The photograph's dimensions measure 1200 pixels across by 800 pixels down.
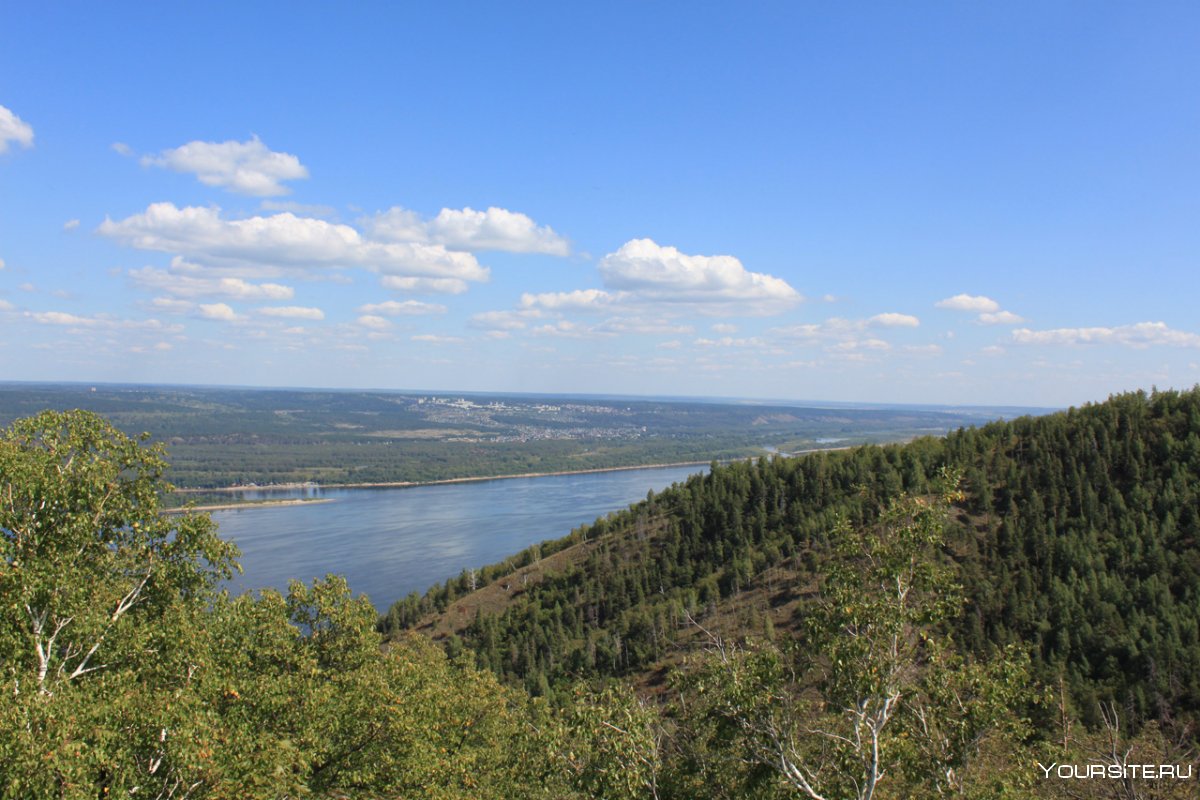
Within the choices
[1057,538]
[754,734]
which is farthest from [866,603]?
[1057,538]

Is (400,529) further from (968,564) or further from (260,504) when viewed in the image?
(968,564)

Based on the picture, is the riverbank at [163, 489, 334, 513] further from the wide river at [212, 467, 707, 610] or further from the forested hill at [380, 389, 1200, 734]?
the forested hill at [380, 389, 1200, 734]

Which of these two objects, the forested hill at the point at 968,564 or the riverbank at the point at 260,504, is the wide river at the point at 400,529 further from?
the forested hill at the point at 968,564

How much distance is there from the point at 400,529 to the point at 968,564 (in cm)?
9019

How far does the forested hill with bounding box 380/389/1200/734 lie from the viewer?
47.8m

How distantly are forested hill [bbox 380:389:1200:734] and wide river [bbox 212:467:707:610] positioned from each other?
53.8 ft

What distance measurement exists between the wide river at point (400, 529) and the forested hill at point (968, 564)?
1640 cm

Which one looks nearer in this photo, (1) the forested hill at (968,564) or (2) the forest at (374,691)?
(2) the forest at (374,691)

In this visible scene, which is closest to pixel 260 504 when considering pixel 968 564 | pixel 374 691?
pixel 968 564

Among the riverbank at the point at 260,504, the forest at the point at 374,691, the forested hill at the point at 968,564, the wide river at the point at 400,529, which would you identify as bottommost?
the riverbank at the point at 260,504

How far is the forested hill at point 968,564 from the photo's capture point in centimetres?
4784

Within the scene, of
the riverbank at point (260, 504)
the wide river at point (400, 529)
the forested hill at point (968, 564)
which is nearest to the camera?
the forested hill at point (968, 564)

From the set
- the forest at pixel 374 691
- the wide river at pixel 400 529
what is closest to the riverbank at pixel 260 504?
the wide river at pixel 400 529

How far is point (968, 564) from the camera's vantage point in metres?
58.5
